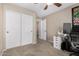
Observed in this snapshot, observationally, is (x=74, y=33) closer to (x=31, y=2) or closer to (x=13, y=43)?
(x=31, y=2)

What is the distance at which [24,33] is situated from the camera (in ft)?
6.43

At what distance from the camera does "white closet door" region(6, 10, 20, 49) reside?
1.83 meters

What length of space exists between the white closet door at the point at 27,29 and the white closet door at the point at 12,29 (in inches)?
3.9

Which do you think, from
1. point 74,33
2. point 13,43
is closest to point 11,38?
point 13,43

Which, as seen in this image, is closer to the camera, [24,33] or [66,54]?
[66,54]

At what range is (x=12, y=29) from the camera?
1876 millimetres

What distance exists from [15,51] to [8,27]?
46cm

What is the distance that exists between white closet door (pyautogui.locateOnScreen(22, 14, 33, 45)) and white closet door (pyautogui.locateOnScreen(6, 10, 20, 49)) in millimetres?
98

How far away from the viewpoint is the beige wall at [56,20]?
6.15 feet

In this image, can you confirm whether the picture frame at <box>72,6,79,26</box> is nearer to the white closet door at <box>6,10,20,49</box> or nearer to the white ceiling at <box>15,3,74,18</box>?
the white ceiling at <box>15,3,74,18</box>

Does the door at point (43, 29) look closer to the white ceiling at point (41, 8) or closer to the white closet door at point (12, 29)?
the white ceiling at point (41, 8)

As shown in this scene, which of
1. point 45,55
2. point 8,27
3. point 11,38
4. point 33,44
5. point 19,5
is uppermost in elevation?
point 19,5

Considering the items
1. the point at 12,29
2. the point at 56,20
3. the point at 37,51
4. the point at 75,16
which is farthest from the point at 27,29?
the point at 75,16

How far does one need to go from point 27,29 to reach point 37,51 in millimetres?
464
